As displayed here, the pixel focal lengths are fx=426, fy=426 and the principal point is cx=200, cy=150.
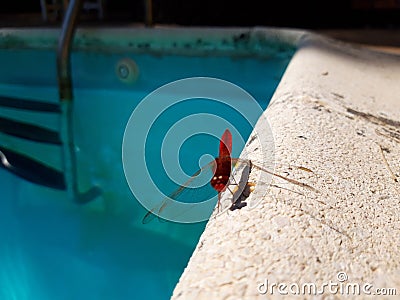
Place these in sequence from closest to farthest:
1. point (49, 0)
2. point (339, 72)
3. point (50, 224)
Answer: point (339, 72)
point (50, 224)
point (49, 0)

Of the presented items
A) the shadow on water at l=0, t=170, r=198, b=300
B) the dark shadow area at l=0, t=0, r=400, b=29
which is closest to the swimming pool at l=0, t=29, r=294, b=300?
the shadow on water at l=0, t=170, r=198, b=300

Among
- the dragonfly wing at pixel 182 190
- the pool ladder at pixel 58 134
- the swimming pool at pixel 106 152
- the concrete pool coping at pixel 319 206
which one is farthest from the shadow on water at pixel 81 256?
the concrete pool coping at pixel 319 206

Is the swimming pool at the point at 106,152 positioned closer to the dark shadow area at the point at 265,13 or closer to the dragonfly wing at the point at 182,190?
the dragonfly wing at the point at 182,190

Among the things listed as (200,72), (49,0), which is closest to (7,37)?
(200,72)

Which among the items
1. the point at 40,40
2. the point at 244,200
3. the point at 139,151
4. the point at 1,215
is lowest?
the point at 1,215

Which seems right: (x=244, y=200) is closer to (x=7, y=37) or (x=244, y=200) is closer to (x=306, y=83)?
(x=306, y=83)

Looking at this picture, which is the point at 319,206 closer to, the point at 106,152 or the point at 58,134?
the point at 106,152

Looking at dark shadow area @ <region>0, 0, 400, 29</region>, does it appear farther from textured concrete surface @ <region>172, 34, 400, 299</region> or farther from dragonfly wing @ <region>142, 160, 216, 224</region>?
dragonfly wing @ <region>142, 160, 216, 224</region>

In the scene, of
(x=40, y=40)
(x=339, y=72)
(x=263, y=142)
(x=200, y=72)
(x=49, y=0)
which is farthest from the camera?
(x=49, y=0)
